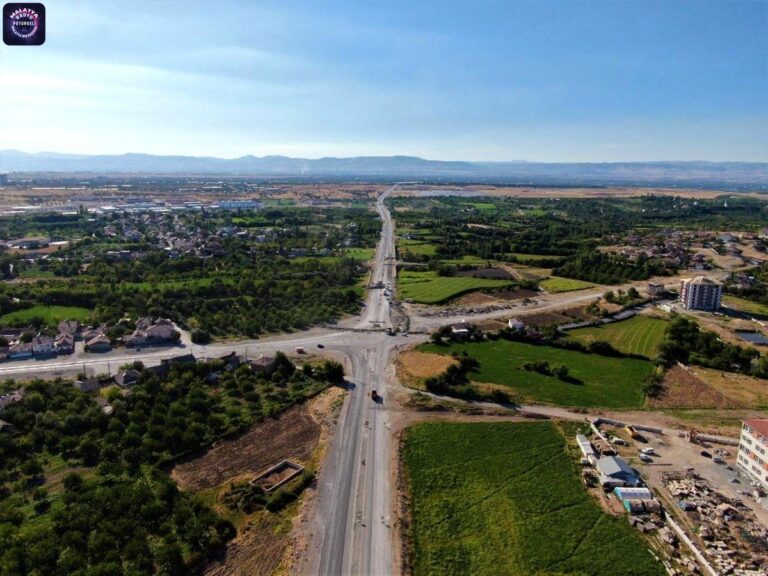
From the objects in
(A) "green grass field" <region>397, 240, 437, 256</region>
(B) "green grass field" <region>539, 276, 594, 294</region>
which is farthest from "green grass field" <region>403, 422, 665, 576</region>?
(A) "green grass field" <region>397, 240, 437, 256</region>

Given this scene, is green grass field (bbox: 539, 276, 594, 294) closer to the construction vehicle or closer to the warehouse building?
the construction vehicle

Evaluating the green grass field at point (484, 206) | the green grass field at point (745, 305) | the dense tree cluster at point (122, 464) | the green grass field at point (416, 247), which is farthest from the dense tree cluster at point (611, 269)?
the green grass field at point (484, 206)

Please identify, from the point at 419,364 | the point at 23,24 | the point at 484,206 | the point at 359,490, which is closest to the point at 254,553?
the point at 359,490

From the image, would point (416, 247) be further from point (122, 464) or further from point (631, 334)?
point (122, 464)

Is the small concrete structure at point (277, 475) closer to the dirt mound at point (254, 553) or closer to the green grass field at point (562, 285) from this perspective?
the dirt mound at point (254, 553)

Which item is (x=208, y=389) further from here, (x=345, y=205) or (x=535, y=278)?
(x=345, y=205)

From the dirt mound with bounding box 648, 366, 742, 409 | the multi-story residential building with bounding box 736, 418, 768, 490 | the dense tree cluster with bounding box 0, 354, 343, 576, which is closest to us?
the dense tree cluster with bounding box 0, 354, 343, 576

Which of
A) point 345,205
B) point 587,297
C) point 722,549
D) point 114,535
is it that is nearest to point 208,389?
point 114,535
